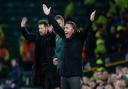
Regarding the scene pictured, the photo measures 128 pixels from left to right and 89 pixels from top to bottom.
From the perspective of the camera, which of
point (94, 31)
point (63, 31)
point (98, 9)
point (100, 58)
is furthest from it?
point (98, 9)

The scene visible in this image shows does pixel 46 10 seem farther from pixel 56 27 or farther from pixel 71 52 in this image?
pixel 71 52

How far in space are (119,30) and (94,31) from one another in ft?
2.93

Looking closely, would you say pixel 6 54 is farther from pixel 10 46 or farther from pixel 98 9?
pixel 98 9

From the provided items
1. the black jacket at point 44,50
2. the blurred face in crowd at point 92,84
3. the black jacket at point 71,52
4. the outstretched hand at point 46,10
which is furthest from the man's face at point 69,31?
the blurred face in crowd at point 92,84

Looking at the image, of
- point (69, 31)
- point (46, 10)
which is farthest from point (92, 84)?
point (46, 10)

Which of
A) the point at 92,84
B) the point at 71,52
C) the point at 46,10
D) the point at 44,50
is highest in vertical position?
the point at 46,10

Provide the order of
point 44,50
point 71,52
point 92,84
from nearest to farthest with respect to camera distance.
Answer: point 71,52 → point 44,50 → point 92,84

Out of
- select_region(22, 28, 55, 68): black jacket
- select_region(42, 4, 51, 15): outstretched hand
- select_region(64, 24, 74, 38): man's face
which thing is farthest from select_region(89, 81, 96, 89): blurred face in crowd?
select_region(42, 4, 51, 15): outstretched hand

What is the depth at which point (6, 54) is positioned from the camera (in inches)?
883

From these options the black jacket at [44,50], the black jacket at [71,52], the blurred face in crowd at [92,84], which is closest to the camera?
the black jacket at [71,52]

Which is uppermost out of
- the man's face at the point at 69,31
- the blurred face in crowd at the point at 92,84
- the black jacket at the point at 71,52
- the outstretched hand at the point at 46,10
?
the outstretched hand at the point at 46,10

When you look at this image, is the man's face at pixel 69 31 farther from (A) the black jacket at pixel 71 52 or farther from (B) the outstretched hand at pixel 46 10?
(B) the outstretched hand at pixel 46 10

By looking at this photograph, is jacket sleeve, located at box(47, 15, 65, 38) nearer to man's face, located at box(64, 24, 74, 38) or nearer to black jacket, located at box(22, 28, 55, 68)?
man's face, located at box(64, 24, 74, 38)

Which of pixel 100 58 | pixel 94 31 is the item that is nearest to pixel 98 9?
pixel 94 31
